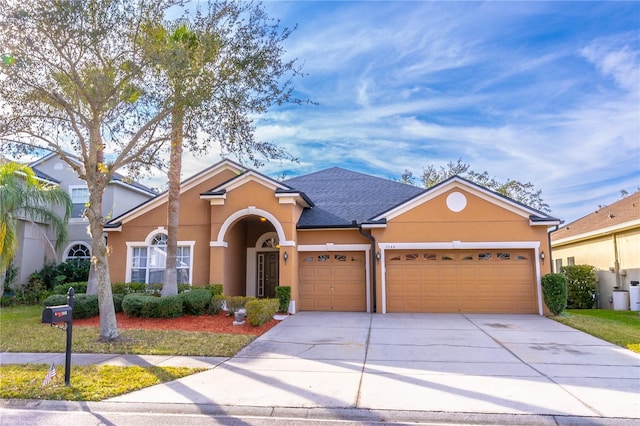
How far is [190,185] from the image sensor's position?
16406 millimetres

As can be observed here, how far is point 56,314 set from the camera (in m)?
6.25

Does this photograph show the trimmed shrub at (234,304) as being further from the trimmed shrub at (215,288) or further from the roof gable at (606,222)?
the roof gable at (606,222)

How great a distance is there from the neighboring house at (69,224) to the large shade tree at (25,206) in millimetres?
523

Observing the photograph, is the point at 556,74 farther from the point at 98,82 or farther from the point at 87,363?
the point at 87,363

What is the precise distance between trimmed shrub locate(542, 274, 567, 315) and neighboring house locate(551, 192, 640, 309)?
451 centimetres

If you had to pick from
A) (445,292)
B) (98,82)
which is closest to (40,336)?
(98,82)

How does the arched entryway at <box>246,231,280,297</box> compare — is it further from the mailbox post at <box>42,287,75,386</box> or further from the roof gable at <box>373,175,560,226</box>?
the mailbox post at <box>42,287,75,386</box>

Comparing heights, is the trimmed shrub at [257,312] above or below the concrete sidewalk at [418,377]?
above

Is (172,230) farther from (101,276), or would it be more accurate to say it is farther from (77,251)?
(77,251)

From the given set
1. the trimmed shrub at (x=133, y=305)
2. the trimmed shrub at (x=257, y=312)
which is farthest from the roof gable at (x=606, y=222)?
the trimmed shrub at (x=133, y=305)

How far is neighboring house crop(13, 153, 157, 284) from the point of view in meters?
18.0

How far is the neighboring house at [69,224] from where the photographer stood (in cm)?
1802

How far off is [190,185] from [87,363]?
9.68 m

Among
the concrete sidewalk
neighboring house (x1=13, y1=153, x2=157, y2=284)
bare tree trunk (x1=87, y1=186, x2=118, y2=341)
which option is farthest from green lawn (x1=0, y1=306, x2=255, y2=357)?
neighboring house (x1=13, y1=153, x2=157, y2=284)
